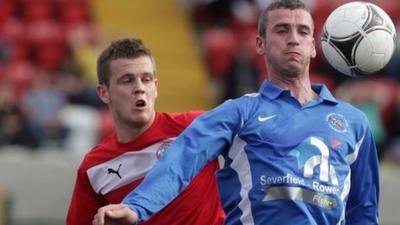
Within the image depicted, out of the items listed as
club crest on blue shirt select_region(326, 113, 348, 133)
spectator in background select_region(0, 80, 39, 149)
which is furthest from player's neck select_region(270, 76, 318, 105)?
spectator in background select_region(0, 80, 39, 149)

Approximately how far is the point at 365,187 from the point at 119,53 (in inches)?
64.1

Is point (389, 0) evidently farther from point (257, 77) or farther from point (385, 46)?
point (385, 46)

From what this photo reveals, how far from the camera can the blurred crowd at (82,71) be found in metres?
14.7

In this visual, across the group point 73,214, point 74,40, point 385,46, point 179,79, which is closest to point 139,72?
point 73,214

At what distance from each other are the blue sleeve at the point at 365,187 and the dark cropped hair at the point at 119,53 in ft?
4.76

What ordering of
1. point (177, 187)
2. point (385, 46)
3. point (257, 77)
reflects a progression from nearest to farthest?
point (177, 187)
point (385, 46)
point (257, 77)

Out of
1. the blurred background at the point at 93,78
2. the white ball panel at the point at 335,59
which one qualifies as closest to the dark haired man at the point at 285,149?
the white ball panel at the point at 335,59

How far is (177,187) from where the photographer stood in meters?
5.45

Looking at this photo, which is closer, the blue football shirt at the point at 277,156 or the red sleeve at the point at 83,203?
the blue football shirt at the point at 277,156

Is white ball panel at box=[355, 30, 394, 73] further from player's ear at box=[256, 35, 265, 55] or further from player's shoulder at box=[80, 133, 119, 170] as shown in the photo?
player's shoulder at box=[80, 133, 119, 170]

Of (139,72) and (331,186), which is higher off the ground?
(139,72)

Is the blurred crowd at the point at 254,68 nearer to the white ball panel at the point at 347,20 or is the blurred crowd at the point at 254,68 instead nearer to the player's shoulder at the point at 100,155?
the player's shoulder at the point at 100,155

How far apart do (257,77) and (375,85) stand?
5.28 ft

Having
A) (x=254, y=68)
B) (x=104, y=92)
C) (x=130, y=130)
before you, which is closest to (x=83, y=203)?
(x=130, y=130)
